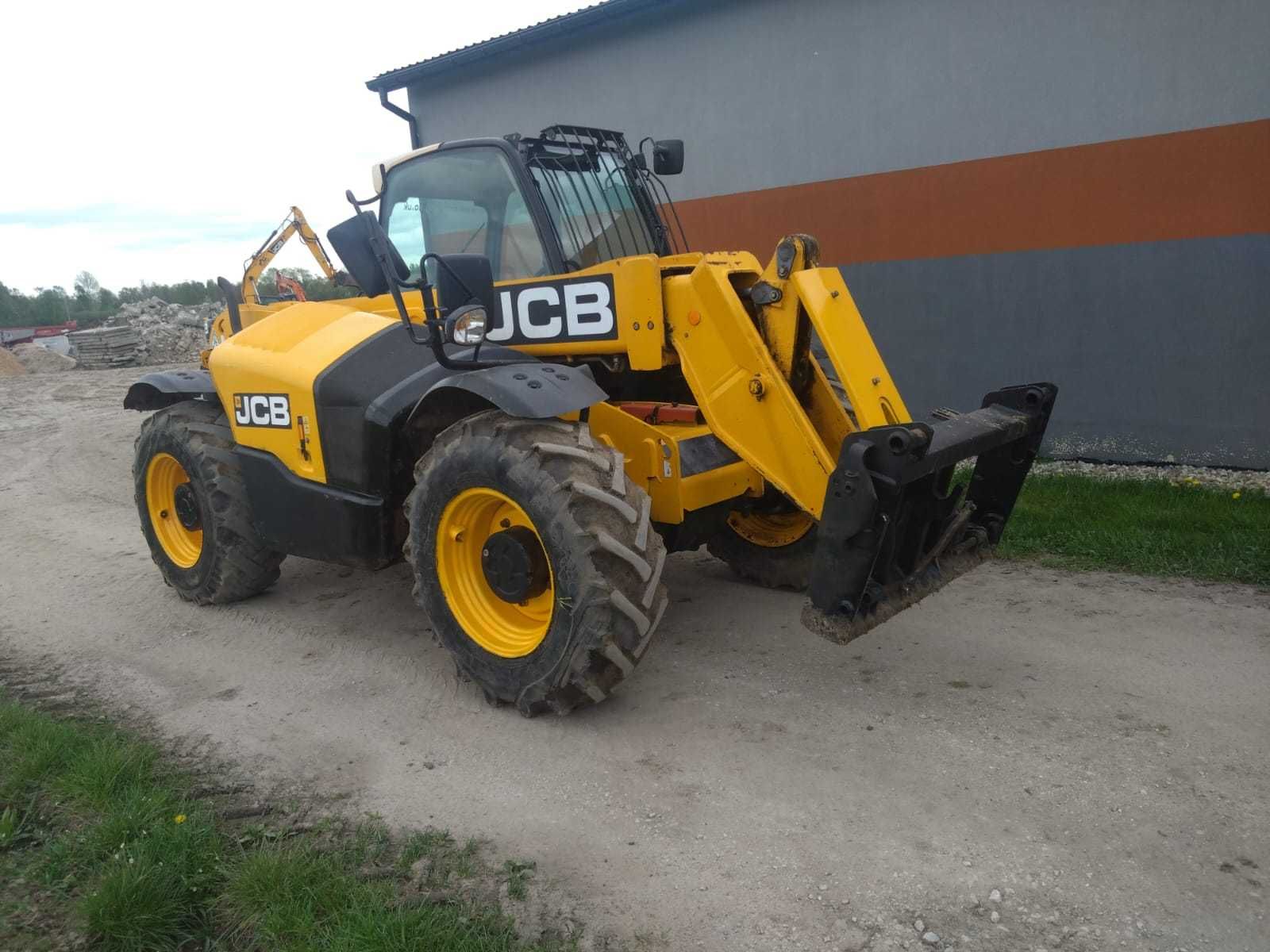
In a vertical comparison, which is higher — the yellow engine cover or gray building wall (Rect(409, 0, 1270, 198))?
gray building wall (Rect(409, 0, 1270, 198))

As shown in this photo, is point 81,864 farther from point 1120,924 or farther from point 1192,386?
point 1192,386

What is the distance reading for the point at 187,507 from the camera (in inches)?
224

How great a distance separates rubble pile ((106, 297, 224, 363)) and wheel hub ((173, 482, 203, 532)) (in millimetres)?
14957

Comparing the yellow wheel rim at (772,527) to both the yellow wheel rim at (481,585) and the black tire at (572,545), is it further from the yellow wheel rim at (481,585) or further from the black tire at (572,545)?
the black tire at (572,545)

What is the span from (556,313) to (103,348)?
2035 cm

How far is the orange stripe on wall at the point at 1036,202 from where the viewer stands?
7559 millimetres

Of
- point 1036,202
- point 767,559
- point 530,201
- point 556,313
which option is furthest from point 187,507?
point 1036,202

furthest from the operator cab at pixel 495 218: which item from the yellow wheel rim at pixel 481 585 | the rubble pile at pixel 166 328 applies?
the rubble pile at pixel 166 328

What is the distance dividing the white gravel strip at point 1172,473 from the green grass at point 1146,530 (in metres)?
0.27

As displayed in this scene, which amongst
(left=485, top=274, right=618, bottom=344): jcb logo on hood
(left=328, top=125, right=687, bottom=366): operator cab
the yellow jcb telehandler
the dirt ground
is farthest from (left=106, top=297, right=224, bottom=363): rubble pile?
(left=485, top=274, right=618, bottom=344): jcb logo on hood

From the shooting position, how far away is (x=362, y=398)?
4531 millimetres

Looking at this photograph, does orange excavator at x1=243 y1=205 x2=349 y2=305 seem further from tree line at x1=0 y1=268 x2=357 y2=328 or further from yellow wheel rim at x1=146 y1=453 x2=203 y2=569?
tree line at x1=0 y1=268 x2=357 y2=328

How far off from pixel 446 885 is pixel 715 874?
2.75ft

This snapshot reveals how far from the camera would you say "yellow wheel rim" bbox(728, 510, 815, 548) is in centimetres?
539
